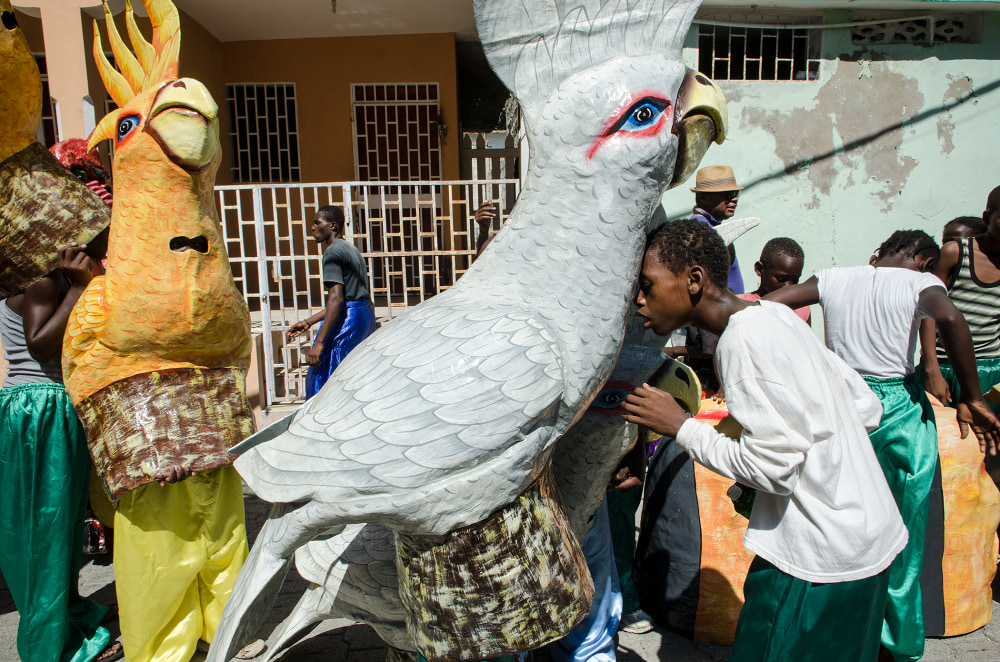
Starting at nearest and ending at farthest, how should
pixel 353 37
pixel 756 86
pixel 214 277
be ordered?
pixel 214 277 < pixel 756 86 < pixel 353 37

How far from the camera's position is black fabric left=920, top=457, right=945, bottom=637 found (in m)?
2.74

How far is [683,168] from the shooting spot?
5.00 feet

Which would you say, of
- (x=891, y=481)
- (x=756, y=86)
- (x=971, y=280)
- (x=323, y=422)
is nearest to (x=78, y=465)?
(x=323, y=422)

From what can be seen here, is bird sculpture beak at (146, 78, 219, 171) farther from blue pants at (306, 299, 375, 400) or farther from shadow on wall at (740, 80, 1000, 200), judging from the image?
shadow on wall at (740, 80, 1000, 200)

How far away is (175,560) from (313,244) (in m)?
6.10

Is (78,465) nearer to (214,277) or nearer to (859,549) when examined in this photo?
(214,277)

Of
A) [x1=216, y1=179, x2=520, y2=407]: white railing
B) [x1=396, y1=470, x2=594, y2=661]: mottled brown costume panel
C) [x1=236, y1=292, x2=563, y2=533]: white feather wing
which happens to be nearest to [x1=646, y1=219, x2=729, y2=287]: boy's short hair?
[x1=236, y1=292, x2=563, y2=533]: white feather wing

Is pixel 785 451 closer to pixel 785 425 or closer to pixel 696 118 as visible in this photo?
pixel 785 425

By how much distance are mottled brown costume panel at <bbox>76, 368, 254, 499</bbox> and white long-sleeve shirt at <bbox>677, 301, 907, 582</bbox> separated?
1.58 m

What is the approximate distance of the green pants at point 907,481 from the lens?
2496mm

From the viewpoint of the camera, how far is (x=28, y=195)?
89.0 inches

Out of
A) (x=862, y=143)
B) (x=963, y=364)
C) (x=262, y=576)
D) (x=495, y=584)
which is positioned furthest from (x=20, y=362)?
(x=862, y=143)

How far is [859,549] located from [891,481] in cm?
124

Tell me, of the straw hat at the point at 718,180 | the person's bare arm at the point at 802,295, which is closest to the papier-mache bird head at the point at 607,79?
the person's bare arm at the point at 802,295
